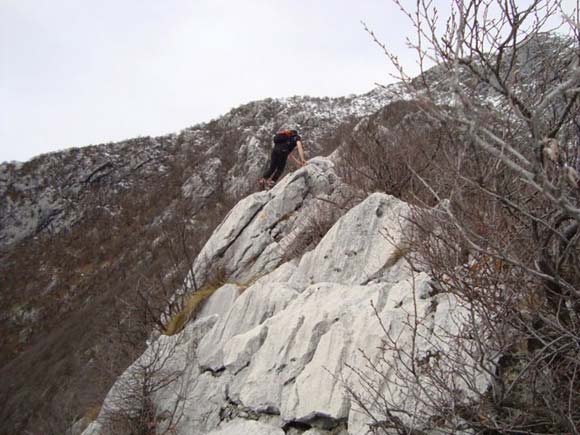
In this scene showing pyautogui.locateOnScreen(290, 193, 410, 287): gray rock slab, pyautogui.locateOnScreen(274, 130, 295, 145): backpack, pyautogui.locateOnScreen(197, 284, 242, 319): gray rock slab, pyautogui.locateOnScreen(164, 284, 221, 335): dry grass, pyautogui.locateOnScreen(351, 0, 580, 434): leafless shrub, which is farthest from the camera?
pyautogui.locateOnScreen(274, 130, 295, 145): backpack

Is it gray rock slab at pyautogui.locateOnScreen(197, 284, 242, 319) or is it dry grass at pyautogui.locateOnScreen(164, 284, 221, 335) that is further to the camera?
dry grass at pyautogui.locateOnScreen(164, 284, 221, 335)

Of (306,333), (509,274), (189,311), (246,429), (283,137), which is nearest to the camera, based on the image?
(509,274)

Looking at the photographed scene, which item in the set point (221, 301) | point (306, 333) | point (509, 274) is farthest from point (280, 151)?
point (509, 274)

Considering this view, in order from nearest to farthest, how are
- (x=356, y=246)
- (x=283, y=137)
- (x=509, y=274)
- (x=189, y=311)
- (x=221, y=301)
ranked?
1. (x=509, y=274)
2. (x=356, y=246)
3. (x=221, y=301)
4. (x=189, y=311)
5. (x=283, y=137)

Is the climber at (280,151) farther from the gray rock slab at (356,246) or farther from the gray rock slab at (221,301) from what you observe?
the gray rock slab at (356,246)

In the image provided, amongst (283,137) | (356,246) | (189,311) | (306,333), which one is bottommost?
(306,333)

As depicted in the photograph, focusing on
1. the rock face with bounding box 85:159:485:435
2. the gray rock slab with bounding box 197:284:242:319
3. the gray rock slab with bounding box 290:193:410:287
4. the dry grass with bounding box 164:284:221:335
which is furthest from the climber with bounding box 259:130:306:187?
the gray rock slab with bounding box 290:193:410:287

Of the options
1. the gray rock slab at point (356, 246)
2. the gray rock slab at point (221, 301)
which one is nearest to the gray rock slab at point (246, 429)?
the gray rock slab at point (356, 246)

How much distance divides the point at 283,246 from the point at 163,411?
334cm

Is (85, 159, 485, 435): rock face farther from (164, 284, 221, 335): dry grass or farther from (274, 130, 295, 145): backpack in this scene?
(274, 130, 295, 145): backpack

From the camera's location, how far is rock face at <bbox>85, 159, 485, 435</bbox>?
3973 mm

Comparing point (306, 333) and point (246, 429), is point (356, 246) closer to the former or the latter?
point (306, 333)

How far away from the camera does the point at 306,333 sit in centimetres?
487

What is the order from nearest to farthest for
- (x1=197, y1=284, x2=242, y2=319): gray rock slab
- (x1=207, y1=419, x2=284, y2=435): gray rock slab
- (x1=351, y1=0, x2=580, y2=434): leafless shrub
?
(x1=351, y1=0, x2=580, y2=434): leafless shrub
(x1=207, y1=419, x2=284, y2=435): gray rock slab
(x1=197, y1=284, x2=242, y2=319): gray rock slab
